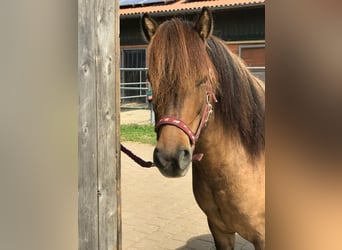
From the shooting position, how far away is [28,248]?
145cm

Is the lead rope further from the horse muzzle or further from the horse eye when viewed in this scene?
the horse eye

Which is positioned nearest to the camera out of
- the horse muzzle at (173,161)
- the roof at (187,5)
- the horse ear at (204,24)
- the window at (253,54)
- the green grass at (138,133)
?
the horse muzzle at (173,161)

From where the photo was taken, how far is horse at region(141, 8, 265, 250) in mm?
1599

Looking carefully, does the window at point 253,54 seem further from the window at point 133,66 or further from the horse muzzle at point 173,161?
the horse muzzle at point 173,161

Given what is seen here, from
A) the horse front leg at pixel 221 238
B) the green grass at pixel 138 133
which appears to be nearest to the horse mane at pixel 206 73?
the horse front leg at pixel 221 238

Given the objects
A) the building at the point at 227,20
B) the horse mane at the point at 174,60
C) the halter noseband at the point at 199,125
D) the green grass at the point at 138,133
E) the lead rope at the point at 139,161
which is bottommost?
the green grass at the point at 138,133

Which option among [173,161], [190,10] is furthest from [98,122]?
[190,10]

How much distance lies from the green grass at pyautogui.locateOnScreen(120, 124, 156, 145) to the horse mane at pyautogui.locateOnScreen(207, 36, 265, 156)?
513 cm

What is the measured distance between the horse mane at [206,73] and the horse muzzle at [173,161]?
0.23 meters

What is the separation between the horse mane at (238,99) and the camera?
77.4 inches

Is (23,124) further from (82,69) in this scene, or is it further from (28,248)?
(28,248)

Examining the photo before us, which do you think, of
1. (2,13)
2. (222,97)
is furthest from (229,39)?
(2,13)

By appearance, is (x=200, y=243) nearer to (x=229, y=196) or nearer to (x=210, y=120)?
(x=229, y=196)

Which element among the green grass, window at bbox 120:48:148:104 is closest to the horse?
the green grass
